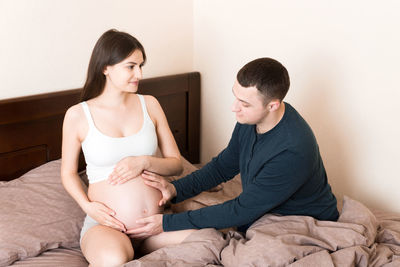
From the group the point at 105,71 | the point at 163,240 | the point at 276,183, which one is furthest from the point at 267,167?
the point at 105,71

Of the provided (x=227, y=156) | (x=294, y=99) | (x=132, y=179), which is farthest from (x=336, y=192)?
(x=132, y=179)

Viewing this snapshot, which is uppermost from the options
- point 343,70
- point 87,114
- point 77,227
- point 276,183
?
point 343,70

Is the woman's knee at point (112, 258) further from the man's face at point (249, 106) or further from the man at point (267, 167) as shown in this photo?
the man's face at point (249, 106)

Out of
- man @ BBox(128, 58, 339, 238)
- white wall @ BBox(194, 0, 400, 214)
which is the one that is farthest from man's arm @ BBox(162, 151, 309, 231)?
→ white wall @ BBox(194, 0, 400, 214)

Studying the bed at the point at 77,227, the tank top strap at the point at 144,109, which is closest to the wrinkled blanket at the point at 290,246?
the bed at the point at 77,227

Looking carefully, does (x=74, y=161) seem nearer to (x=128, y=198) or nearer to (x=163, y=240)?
(x=128, y=198)

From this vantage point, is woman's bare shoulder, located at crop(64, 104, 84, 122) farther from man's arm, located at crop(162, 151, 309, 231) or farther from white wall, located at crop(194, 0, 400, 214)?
white wall, located at crop(194, 0, 400, 214)

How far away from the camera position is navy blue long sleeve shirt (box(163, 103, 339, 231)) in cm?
160

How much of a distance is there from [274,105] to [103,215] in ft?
2.46

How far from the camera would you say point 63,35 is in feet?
7.26

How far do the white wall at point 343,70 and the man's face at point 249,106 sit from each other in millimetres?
765

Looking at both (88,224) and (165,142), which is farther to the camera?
(165,142)

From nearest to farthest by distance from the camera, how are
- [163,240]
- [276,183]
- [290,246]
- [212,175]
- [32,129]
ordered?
[290,246]
[276,183]
[163,240]
[212,175]
[32,129]

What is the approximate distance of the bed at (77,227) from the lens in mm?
1531
